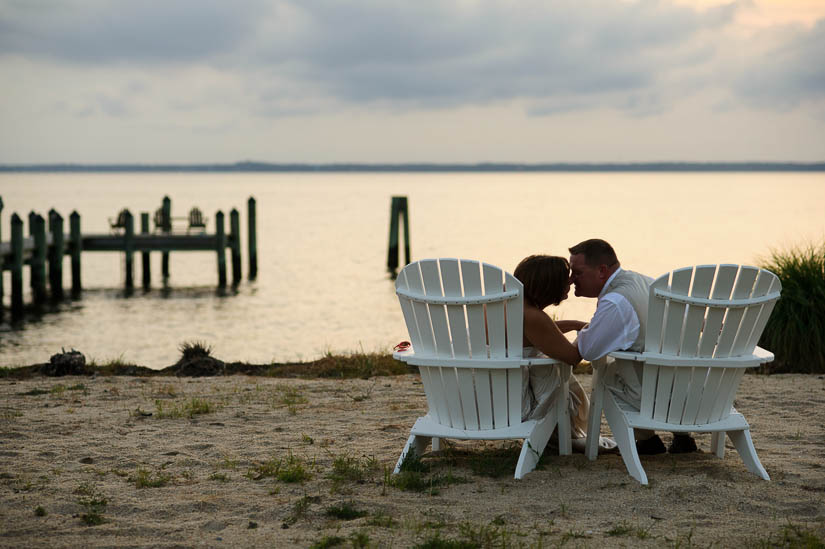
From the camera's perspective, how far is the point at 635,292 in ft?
15.5

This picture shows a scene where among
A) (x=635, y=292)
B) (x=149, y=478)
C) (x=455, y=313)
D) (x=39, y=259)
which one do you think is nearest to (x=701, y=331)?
(x=635, y=292)

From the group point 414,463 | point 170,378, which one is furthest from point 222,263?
point 414,463

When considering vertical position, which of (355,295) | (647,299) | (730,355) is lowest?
(355,295)

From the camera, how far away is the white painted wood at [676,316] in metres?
4.51

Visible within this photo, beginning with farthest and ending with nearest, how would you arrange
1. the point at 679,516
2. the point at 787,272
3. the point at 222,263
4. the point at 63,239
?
the point at 222,263 < the point at 63,239 < the point at 787,272 < the point at 679,516

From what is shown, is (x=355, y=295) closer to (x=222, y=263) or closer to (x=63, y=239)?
(x=222, y=263)

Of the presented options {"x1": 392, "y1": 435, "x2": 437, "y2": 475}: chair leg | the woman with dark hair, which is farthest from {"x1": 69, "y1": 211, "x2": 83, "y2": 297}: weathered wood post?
the woman with dark hair

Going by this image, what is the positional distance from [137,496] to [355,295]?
20.5m

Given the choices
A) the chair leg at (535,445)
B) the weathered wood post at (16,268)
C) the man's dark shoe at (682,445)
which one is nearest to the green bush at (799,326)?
the man's dark shoe at (682,445)

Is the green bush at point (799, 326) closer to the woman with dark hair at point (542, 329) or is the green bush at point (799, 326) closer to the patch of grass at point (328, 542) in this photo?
the woman with dark hair at point (542, 329)

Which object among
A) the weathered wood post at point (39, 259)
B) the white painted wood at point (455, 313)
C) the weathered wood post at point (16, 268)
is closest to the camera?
the white painted wood at point (455, 313)

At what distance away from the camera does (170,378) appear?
8641 mm

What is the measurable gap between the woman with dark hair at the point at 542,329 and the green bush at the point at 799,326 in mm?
5260

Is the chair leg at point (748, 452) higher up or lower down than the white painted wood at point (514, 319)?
lower down
